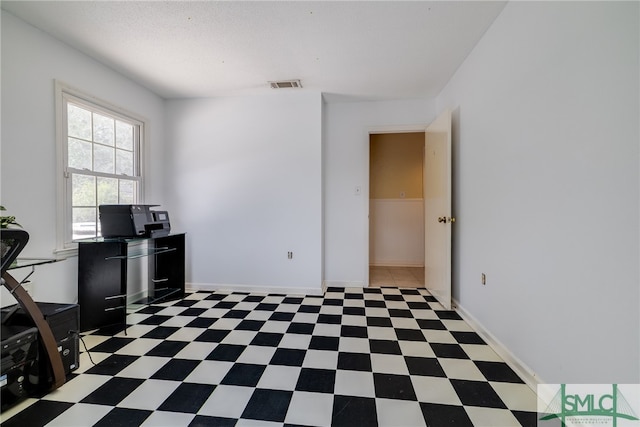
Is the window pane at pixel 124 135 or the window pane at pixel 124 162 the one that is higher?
the window pane at pixel 124 135

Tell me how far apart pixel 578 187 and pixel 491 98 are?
3.62 feet

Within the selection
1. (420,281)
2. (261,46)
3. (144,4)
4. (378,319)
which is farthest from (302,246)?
(144,4)

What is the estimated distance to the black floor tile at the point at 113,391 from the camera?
1.43 metres

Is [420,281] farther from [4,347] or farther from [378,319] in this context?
[4,347]

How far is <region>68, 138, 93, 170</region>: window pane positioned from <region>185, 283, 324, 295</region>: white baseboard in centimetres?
176

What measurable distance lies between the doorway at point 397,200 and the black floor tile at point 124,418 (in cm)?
388

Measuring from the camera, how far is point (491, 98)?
202 cm

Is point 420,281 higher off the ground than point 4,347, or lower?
lower

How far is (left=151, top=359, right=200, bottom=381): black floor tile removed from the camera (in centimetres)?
163

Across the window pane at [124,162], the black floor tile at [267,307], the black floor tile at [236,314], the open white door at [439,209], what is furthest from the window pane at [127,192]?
the open white door at [439,209]

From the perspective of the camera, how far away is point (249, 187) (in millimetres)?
3307

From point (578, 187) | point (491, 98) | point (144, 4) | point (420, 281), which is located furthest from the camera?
point (420, 281)

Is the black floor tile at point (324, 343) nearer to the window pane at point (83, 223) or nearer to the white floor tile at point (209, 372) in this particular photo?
the white floor tile at point (209, 372)

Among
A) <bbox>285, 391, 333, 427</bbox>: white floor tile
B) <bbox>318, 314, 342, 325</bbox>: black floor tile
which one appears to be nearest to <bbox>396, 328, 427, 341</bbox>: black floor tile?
<bbox>318, 314, 342, 325</bbox>: black floor tile
